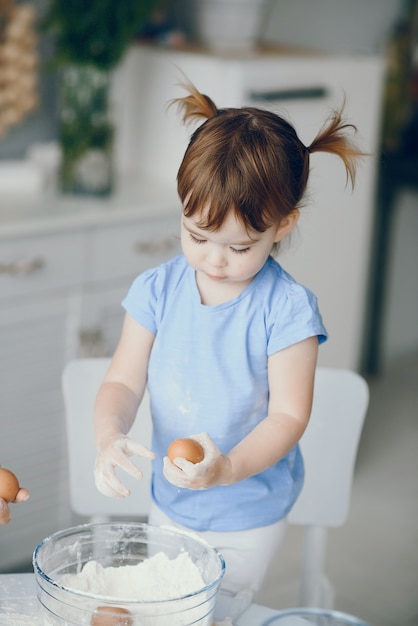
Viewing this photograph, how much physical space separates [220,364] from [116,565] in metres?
0.29

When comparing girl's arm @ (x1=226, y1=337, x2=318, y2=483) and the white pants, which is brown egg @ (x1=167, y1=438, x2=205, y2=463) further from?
the white pants

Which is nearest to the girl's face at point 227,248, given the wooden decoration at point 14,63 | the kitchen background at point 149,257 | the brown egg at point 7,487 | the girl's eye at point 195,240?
the girl's eye at point 195,240

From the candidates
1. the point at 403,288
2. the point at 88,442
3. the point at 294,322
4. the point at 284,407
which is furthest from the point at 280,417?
the point at 403,288

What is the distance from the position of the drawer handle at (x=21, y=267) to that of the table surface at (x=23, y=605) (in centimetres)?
113

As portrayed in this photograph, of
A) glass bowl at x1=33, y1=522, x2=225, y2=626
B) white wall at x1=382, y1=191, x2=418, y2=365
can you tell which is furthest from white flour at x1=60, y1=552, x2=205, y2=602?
white wall at x1=382, y1=191, x2=418, y2=365

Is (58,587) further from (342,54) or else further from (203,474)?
(342,54)

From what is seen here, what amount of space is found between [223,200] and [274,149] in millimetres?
90

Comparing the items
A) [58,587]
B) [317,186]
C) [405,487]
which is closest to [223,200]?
[58,587]

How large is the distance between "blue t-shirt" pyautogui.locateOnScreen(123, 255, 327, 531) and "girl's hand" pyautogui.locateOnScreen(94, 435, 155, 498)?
6.8 inches

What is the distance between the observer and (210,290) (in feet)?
4.01

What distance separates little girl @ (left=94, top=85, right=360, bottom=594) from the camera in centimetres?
107

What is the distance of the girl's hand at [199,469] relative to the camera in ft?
3.25

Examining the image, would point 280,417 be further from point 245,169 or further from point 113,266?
point 113,266

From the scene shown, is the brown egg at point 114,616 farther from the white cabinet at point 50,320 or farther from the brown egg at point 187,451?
the white cabinet at point 50,320
